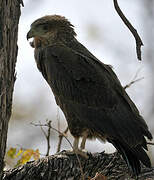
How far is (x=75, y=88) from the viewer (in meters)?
6.85

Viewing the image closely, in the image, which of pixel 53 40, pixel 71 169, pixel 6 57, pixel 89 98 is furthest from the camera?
pixel 53 40

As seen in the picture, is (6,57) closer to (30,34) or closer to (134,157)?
(134,157)

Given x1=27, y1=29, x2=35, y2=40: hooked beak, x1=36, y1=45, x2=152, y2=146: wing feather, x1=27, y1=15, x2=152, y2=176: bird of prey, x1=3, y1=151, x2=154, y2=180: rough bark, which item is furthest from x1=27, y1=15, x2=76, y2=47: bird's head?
x1=3, y1=151, x2=154, y2=180: rough bark

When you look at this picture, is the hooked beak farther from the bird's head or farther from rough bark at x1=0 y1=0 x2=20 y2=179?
rough bark at x1=0 y1=0 x2=20 y2=179

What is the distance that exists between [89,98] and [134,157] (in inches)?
47.4

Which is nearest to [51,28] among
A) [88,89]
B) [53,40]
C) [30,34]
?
[53,40]

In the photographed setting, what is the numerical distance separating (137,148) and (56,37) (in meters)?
2.41

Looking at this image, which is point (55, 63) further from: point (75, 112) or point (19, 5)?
point (19, 5)

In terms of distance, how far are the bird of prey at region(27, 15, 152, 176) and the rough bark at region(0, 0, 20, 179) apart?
4.70 feet

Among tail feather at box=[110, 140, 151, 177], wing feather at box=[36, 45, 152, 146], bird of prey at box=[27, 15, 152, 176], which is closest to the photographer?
tail feather at box=[110, 140, 151, 177]

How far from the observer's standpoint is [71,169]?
574 cm

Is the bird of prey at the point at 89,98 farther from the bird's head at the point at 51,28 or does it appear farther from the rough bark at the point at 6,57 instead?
the rough bark at the point at 6,57

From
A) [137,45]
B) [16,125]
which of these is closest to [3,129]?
[137,45]

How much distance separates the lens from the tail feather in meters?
5.79
